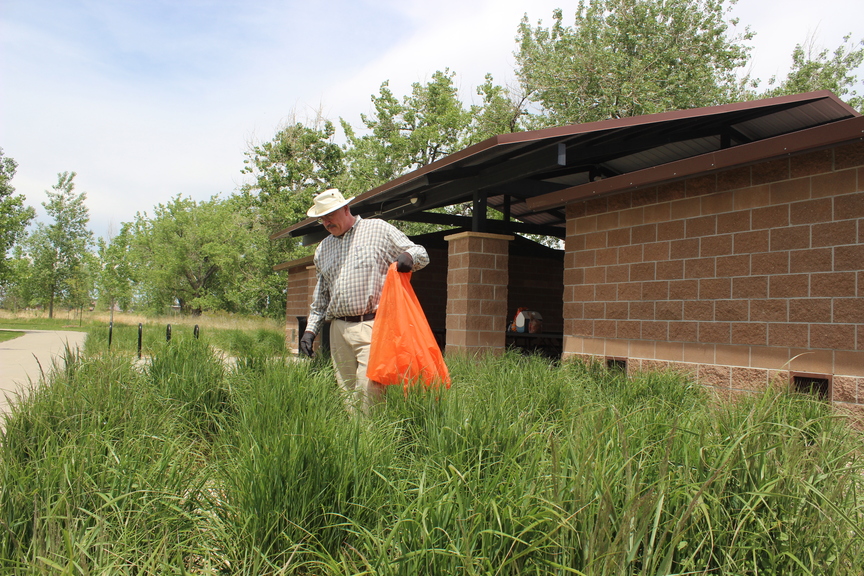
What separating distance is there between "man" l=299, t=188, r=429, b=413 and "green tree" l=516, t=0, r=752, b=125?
22.0 metres

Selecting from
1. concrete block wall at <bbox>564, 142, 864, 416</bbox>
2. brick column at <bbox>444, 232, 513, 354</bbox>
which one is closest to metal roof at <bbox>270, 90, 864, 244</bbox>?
concrete block wall at <bbox>564, 142, 864, 416</bbox>

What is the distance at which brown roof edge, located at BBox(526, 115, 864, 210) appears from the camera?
4730mm

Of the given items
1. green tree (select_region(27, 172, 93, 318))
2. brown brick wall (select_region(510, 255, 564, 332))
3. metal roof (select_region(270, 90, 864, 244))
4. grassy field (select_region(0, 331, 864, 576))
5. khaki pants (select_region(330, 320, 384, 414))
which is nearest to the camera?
grassy field (select_region(0, 331, 864, 576))

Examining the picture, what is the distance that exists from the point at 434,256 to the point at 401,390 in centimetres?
984

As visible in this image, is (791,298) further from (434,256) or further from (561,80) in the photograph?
(561,80)

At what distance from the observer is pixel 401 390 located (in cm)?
417

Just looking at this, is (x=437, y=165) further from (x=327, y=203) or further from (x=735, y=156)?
(x=735, y=156)

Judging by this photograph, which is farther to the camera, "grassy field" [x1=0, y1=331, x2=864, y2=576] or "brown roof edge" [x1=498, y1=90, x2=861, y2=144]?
"brown roof edge" [x1=498, y1=90, x2=861, y2=144]

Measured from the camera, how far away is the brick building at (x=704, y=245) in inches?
196

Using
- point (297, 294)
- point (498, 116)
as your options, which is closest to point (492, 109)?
point (498, 116)

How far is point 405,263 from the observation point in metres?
4.71

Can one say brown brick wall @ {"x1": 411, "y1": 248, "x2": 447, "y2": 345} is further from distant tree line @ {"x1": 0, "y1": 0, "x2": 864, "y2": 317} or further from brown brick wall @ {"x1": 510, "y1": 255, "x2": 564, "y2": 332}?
distant tree line @ {"x1": 0, "y1": 0, "x2": 864, "y2": 317}

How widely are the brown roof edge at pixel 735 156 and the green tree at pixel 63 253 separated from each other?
46304 mm

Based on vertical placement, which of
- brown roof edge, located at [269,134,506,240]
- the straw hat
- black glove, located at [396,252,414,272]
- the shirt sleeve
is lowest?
the shirt sleeve
